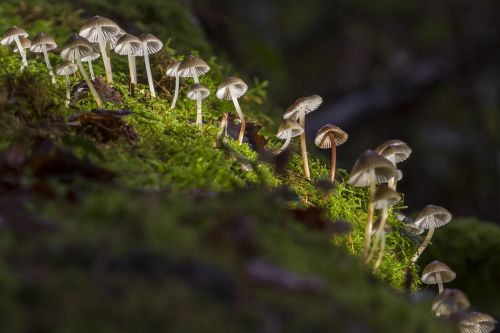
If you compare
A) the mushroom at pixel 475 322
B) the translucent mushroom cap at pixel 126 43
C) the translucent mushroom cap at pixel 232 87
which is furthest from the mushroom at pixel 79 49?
the mushroom at pixel 475 322

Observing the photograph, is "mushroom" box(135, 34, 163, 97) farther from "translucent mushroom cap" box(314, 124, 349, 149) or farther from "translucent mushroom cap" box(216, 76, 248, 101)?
"translucent mushroom cap" box(314, 124, 349, 149)

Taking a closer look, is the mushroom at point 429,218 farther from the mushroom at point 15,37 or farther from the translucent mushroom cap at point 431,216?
the mushroom at point 15,37

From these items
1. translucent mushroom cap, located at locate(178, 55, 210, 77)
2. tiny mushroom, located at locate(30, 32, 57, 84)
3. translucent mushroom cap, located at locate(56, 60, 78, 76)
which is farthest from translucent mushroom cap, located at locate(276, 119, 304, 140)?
tiny mushroom, located at locate(30, 32, 57, 84)

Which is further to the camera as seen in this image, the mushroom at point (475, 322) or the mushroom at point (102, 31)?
the mushroom at point (102, 31)

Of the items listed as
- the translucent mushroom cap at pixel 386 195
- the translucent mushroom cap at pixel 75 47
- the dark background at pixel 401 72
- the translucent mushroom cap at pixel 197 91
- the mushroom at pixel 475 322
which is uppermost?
the dark background at pixel 401 72

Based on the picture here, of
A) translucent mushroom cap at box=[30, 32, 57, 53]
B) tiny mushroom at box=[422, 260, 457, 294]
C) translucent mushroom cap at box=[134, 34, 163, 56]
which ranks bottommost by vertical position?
tiny mushroom at box=[422, 260, 457, 294]

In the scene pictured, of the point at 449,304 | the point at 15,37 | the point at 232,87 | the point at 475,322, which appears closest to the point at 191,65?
the point at 232,87

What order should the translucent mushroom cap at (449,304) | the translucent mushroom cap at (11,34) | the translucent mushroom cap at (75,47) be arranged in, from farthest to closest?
the translucent mushroom cap at (11,34), the translucent mushroom cap at (75,47), the translucent mushroom cap at (449,304)
